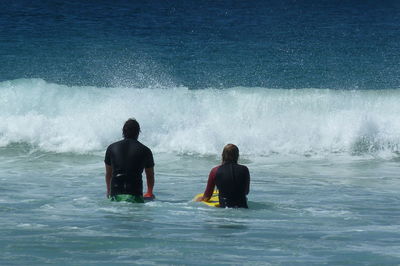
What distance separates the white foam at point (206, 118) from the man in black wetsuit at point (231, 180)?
7.59 m

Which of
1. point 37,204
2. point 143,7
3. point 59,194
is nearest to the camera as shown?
point 37,204

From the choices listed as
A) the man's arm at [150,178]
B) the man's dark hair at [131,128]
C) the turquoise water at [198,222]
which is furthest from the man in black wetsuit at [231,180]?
the man's dark hair at [131,128]

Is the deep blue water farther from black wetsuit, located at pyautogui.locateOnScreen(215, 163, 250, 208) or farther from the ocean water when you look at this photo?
black wetsuit, located at pyautogui.locateOnScreen(215, 163, 250, 208)

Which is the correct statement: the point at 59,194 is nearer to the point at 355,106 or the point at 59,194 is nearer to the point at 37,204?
the point at 37,204

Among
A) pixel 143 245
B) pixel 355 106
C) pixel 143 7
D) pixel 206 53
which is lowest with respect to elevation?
pixel 143 245

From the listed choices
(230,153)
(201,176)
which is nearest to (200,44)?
(201,176)

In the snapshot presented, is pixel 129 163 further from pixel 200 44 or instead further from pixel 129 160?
pixel 200 44

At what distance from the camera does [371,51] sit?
37844 millimetres

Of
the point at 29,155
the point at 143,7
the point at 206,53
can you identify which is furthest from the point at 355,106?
the point at 143,7

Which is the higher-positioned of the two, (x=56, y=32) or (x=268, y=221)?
(x=56, y=32)

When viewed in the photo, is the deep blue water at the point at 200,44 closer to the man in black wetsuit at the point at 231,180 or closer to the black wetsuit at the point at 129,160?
the black wetsuit at the point at 129,160

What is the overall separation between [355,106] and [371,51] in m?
17.3

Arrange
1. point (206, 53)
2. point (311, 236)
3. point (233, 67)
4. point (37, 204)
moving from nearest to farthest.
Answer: point (311, 236), point (37, 204), point (233, 67), point (206, 53)

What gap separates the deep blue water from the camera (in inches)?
1254
